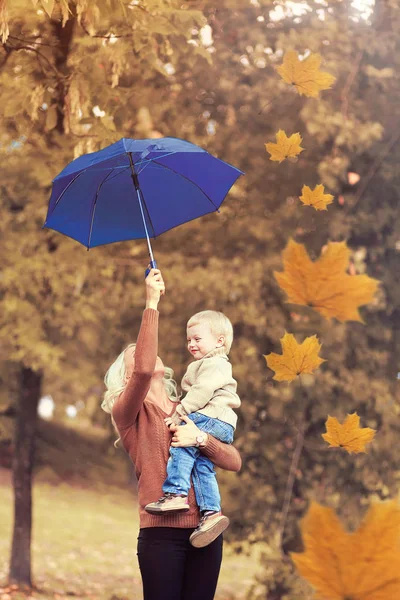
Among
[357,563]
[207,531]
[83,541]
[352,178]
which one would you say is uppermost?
[207,531]

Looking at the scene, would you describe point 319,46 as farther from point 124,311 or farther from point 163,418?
point 163,418

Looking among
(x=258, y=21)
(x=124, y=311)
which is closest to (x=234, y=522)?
(x=124, y=311)

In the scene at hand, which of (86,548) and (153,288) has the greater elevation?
(153,288)

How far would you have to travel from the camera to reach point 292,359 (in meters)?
3.52

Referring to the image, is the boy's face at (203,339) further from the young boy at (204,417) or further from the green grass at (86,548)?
the green grass at (86,548)

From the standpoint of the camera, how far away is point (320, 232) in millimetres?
6562

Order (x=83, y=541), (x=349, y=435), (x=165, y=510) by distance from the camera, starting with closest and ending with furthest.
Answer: (x=165, y=510) → (x=349, y=435) → (x=83, y=541)

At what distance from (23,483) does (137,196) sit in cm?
508

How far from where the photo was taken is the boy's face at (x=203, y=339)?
2.64 metres

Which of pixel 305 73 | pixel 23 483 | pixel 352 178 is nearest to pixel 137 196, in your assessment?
pixel 305 73

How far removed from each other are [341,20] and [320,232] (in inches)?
70.6

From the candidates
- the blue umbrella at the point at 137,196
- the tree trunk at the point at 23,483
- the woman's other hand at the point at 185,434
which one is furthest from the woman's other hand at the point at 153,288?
the tree trunk at the point at 23,483

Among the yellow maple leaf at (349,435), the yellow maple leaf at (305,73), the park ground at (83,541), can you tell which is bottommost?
the park ground at (83,541)

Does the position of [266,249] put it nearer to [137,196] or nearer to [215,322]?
[137,196]
